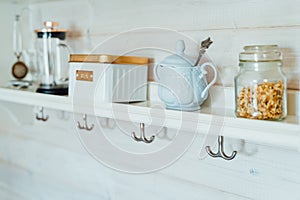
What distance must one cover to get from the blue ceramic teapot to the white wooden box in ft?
0.49

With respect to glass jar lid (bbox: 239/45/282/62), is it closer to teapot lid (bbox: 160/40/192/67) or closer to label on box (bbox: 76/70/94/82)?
teapot lid (bbox: 160/40/192/67)

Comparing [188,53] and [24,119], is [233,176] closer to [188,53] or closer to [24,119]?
[188,53]

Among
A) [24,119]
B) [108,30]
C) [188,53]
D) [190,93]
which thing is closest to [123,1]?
[108,30]

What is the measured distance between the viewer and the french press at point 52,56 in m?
1.20

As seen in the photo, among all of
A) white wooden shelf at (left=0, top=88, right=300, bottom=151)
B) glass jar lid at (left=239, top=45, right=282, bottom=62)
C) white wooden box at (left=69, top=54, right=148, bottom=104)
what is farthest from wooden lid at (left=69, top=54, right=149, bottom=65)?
glass jar lid at (left=239, top=45, right=282, bottom=62)

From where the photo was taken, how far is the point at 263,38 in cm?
85

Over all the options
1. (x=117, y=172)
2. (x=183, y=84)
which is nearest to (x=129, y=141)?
(x=117, y=172)

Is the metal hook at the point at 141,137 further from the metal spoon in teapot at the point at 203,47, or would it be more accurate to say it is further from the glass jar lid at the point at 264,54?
the glass jar lid at the point at 264,54

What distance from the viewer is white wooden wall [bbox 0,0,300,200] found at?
33.3 inches

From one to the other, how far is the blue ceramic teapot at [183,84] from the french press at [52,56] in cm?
43

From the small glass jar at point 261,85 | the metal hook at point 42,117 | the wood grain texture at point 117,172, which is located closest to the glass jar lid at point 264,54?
the small glass jar at point 261,85

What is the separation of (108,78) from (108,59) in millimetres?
45

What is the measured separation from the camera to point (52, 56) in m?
1.23

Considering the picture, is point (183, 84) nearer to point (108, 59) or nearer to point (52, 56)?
point (108, 59)
